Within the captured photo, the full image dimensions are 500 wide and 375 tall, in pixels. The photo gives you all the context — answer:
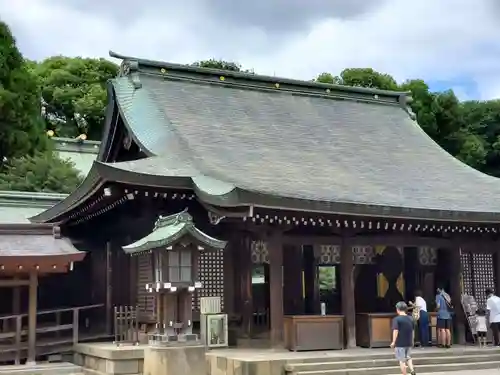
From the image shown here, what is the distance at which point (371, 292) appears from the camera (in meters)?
17.8

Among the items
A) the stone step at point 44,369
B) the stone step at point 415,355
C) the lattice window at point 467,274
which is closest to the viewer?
the stone step at point 415,355

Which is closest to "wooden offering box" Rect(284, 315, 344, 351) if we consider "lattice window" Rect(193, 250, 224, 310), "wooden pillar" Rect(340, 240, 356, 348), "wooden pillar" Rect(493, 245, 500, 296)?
"wooden pillar" Rect(340, 240, 356, 348)

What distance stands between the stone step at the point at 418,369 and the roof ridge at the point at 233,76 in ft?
34.0

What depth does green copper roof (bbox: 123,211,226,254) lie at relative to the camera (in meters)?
11.7

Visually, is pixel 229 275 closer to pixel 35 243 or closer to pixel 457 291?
pixel 35 243

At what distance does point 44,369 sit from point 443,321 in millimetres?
8409

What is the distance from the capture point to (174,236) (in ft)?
38.4

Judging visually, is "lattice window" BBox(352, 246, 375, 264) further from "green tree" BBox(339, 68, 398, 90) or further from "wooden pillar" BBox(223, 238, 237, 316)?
"green tree" BBox(339, 68, 398, 90)

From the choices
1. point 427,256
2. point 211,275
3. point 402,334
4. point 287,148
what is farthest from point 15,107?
point 402,334

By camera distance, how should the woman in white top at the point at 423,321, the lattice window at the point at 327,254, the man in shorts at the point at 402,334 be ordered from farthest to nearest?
the lattice window at the point at 327,254, the woman in white top at the point at 423,321, the man in shorts at the point at 402,334

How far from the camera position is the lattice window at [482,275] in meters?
17.5

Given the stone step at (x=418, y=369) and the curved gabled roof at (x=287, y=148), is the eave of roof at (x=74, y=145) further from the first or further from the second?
the stone step at (x=418, y=369)

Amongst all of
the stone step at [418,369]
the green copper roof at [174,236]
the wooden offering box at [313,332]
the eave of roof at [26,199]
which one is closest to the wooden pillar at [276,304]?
the wooden offering box at [313,332]

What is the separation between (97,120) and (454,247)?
29704mm
